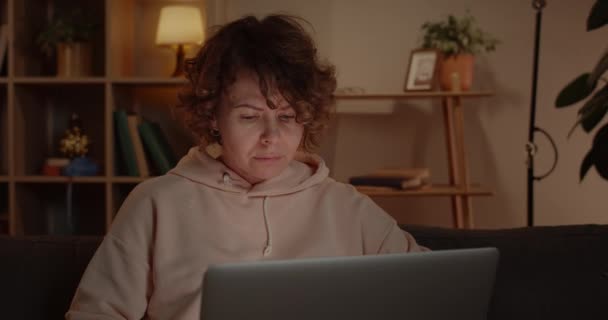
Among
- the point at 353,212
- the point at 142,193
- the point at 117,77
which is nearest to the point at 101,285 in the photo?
the point at 142,193

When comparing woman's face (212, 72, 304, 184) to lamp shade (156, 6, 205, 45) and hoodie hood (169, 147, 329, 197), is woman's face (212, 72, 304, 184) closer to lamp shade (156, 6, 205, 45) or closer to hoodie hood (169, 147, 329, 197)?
hoodie hood (169, 147, 329, 197)

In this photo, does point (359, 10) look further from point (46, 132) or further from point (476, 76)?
point (46, 132)

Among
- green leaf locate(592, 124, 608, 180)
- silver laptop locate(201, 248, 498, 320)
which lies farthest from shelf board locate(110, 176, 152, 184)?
silver laptop locate(201, 248, 498, 320)

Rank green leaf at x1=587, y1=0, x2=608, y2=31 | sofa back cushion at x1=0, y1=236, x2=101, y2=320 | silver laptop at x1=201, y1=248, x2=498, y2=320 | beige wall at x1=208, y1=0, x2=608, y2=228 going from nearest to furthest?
silver laptop at x1=201, y1=248, x2=498, y2=320, sofa back cushion at x1=0, y1=236, x2=101, y2=320, green leaf at x1=587, y1=0, x2=608, y2=31, beige wall at x1=208, y1=0, x2=608, y2=228

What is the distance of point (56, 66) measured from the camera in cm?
360

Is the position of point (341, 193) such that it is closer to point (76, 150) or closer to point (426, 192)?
point (426, 192)

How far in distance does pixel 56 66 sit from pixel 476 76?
186 centimetres

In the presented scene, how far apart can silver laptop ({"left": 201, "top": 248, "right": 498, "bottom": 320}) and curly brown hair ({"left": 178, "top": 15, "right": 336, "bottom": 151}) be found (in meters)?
0.51

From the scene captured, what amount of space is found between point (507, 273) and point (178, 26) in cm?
230

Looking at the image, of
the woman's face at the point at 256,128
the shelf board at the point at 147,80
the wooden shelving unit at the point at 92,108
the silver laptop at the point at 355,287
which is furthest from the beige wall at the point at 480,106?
the silver laptop at the point at 355,287

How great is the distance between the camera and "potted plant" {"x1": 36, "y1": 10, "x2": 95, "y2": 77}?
3.35 metres

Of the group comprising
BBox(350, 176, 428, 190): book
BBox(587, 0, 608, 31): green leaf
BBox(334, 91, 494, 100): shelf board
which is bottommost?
BBox(350, 176, 428, 190): book

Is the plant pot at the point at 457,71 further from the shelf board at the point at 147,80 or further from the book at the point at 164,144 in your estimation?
the book at the point at 164,144

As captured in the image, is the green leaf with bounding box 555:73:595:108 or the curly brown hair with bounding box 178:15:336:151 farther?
the green leaf with bounding box 555:73:595:108
